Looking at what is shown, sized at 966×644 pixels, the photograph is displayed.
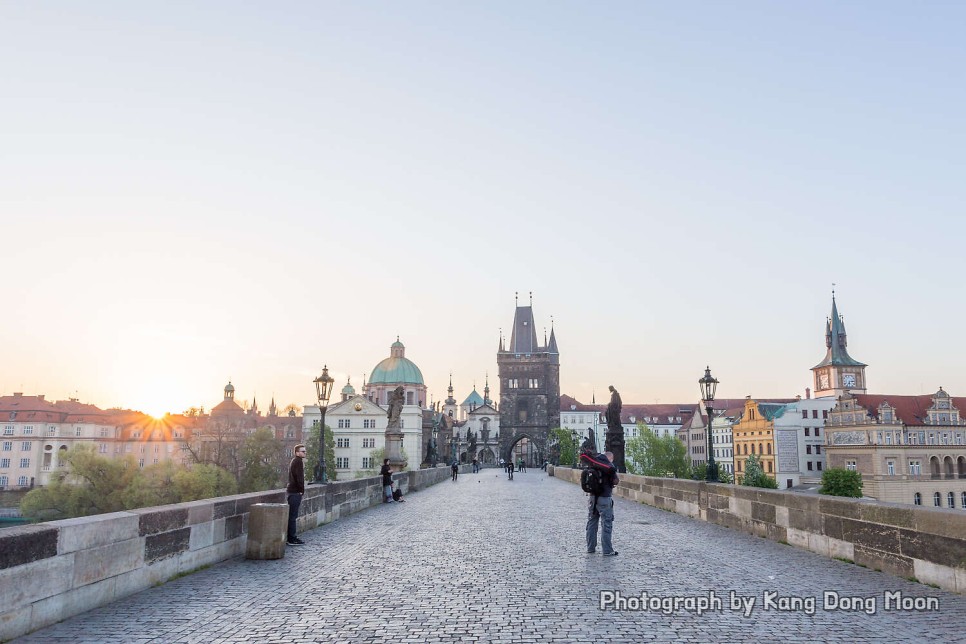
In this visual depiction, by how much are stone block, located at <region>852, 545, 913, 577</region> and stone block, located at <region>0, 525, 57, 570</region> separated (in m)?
9.08

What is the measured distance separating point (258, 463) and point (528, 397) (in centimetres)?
6305

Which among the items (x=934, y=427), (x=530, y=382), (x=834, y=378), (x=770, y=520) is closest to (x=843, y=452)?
(x=934, y=427)

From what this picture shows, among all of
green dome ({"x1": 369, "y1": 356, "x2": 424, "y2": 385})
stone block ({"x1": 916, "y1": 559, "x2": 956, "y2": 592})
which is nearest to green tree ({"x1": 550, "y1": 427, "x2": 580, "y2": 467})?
green dome ({"x1": 369, "y1": 356, "x2": 424, "y2": 385})

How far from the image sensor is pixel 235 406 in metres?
115

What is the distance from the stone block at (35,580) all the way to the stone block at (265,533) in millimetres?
3659

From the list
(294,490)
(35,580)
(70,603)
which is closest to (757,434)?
(294,490)

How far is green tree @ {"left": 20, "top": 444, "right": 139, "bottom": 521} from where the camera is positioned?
6297cm

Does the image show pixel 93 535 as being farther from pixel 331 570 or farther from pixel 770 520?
pixel 770 520

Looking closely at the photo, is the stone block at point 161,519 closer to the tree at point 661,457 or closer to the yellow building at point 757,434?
the tree at point 661,457

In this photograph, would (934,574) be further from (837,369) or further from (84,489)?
(837,369)

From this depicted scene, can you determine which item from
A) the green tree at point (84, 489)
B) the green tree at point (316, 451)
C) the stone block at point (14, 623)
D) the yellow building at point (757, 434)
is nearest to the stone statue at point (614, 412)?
the stone block at point (14, 623)

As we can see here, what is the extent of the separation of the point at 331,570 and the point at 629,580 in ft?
12.8

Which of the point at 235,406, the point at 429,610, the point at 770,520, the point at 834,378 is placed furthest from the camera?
the point at 834,378

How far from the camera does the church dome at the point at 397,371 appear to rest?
123 m
